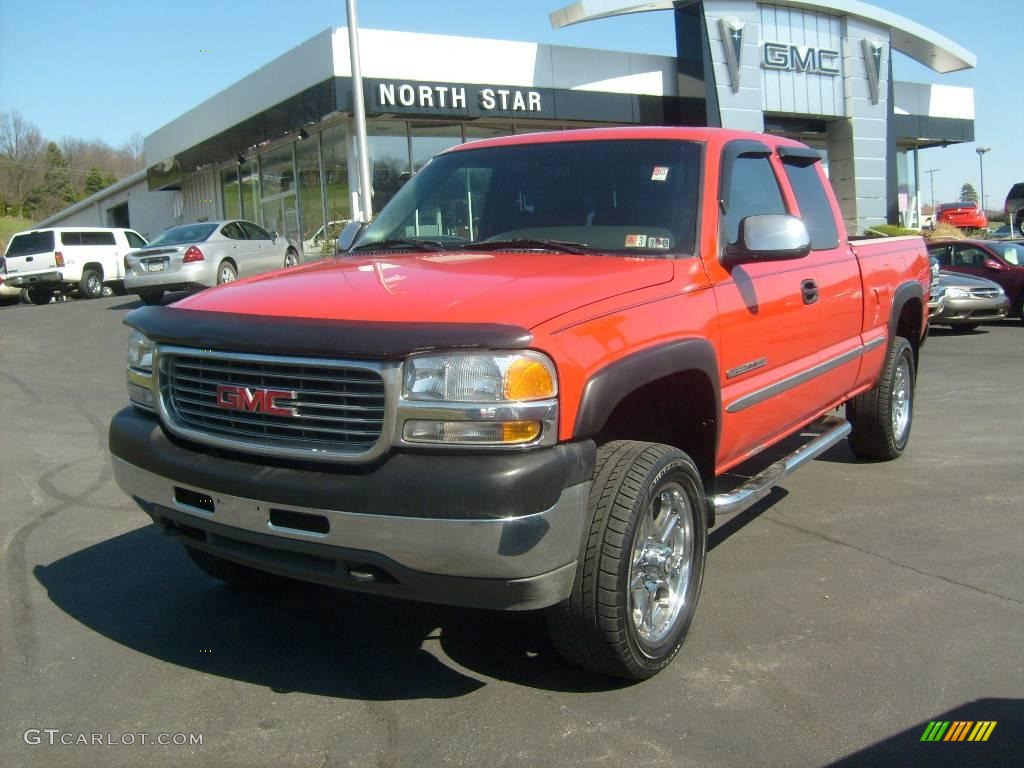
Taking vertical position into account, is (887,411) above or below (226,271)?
below

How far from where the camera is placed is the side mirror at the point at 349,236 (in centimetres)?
476

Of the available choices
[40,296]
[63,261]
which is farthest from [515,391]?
[40,296]

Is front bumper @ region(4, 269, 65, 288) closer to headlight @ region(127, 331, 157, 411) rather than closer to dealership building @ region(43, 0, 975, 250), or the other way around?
dealership building @ region(43, 0, 975, 250)

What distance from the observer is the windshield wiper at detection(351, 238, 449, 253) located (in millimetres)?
4273

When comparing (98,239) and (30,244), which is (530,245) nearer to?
(30,244)

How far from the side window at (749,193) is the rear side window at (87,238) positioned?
74.9ft

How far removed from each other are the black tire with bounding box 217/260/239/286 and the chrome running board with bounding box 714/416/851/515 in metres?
13.9

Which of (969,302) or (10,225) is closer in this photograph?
(969,302)

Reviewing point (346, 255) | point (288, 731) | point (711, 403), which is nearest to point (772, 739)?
point (711, 403)

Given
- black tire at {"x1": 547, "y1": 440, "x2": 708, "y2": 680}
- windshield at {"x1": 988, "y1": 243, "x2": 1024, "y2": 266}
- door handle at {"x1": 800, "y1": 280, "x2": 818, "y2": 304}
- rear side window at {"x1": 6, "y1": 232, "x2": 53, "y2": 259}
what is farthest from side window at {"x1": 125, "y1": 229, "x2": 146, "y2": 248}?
black tire at {"x1": 547, "y1": 440, "x2": 708, "y2": 680}

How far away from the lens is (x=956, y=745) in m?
2.98

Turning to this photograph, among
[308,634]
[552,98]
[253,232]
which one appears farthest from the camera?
[552,98]

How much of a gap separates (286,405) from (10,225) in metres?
76.0

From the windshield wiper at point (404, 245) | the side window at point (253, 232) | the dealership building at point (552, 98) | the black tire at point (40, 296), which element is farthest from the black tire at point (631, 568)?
the black tire at point (40, 296)
